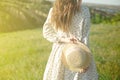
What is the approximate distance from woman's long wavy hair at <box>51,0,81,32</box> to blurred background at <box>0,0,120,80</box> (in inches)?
49.9

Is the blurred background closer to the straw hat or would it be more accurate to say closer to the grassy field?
the grassy field

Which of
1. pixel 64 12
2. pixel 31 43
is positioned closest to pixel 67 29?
pixel 64 12

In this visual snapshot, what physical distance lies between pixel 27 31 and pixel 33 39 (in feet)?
0.38

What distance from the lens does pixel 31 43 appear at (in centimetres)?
517

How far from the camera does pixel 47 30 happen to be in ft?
13.0

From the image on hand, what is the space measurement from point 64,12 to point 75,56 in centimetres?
36

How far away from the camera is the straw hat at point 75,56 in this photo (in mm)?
3891

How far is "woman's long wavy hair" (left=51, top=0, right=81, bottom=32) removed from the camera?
12.7 feet

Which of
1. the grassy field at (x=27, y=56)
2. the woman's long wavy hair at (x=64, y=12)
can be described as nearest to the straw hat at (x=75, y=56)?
the woman's long wavy hair at (x=64, y=12)

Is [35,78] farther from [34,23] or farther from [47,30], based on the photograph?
[47,30]

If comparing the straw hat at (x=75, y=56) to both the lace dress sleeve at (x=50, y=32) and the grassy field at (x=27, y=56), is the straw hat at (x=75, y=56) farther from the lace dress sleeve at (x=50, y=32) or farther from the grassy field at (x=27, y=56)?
the grassy field at (x=27, y=56)

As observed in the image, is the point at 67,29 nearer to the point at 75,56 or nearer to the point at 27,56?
the point at 75,56

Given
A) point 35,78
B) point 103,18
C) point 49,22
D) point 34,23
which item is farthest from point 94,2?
point 49,22

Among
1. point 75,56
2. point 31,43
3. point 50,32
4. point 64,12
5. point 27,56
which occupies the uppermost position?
point 64,12
